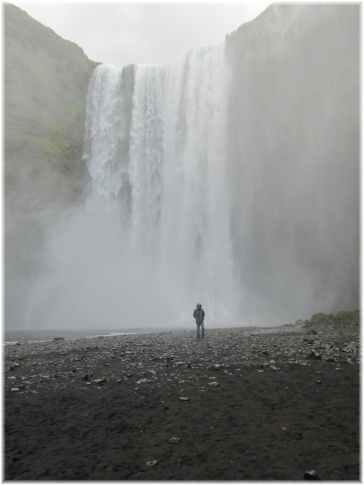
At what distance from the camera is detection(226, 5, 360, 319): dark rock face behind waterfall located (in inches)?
1169

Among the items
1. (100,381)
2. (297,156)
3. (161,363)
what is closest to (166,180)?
(297,156)

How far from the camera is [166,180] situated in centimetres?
4094

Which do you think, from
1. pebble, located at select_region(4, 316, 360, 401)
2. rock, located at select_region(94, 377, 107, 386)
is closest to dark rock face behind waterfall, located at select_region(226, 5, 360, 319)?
pebble, located at select_region(4, 316, 360, 401)

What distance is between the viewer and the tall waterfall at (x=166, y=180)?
3691 centimetres

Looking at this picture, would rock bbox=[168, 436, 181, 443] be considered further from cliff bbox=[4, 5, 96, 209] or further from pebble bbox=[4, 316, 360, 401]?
cliff bbox=[4, 5, 96, 209]

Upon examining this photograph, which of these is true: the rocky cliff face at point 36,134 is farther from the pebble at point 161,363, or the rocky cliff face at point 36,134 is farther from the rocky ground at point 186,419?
the rocky ground at point 186,419

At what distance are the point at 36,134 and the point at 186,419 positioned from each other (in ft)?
133

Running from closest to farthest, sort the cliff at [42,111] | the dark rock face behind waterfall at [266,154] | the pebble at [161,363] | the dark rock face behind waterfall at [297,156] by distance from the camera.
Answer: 1. the pebble at [161,363]
2. the dark rock face behind waterfall at [297,156]
3. the dark rock face behind waterfall at [266,154]
4. the cliff at [42,111]

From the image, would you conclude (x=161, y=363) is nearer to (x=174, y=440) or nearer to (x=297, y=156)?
(x=174, y=440)

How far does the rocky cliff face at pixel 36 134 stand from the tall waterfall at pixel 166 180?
2.58m

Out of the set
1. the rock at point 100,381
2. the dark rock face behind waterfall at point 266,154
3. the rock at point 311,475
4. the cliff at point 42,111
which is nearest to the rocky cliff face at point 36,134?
the cliff at point 42,111

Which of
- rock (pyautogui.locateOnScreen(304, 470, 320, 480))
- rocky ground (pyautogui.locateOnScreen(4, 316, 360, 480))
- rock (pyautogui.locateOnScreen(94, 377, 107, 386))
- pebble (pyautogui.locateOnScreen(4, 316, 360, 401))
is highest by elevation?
rock (pyautogui.locateOnScreen(304, 470, 320, 480))

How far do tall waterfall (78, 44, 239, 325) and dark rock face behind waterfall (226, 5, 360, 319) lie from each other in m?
2.50

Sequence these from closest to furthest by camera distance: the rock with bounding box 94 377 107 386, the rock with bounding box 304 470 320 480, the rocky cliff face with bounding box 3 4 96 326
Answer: the rock with bounding box 304 470 320 480 → the rock with bounding box 94 377 107 386 → the rocky cliff face with bounding box 3 4 96 326
